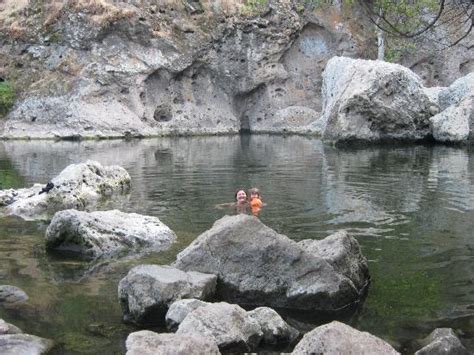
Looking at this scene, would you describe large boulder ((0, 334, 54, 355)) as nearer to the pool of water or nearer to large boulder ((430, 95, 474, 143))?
the pool of water

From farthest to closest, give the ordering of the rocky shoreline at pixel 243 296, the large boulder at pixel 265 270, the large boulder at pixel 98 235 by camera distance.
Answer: the large boulder at pixel 98 235, the large boulder at pixel 265 270, the rocky shoreline at pixel 243 296

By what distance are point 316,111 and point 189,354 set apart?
1963 inches

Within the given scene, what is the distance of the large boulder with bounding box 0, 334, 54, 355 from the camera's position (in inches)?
291

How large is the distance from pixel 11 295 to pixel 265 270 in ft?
12.3

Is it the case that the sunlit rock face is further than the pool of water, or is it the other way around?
the sunlit rock face

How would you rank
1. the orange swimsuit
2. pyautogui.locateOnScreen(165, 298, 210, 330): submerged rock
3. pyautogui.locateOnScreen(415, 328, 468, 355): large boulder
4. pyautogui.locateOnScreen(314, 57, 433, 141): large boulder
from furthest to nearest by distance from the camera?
pyautogui.locateOnScreen(314, 57, 433, 141): large boulder
the orange swimsuit
pyautogui.locateOnScreen(165, 298, 210, 330): submerged rock
pyautogui.locateOnScreen(415, 328, 468, 355): large boulder

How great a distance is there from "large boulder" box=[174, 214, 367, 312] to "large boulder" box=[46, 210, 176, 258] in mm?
2839

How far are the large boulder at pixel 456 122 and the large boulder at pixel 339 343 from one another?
30518mm

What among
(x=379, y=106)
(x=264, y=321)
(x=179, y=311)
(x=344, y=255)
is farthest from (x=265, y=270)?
(x=379, y=106)

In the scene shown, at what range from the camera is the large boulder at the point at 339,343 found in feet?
21.3

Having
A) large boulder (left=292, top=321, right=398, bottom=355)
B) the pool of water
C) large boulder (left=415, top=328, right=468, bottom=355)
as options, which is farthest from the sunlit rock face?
large boulder (left=292, top=321, right=398, bottom=355)

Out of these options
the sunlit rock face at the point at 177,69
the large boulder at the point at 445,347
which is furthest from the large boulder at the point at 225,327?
the sunlit rock face at the point at 177,69

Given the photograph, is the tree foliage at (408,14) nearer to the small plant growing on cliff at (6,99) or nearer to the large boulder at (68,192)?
the large boulder at (68,192)

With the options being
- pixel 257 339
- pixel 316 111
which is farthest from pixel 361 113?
pixel 257 339
